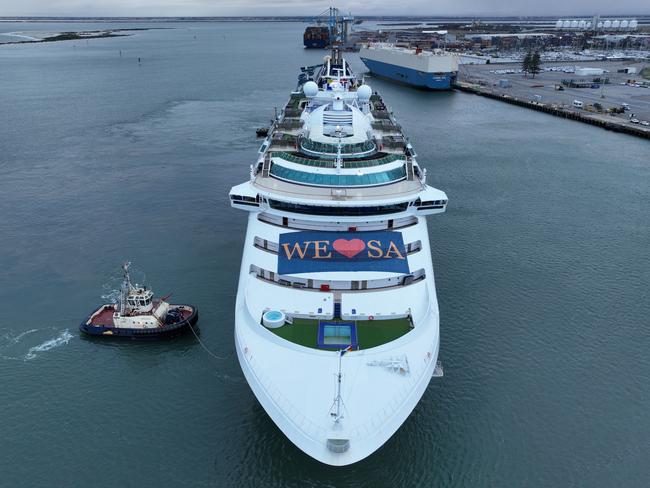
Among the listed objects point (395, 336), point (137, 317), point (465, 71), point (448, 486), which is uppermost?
point (465, 71)

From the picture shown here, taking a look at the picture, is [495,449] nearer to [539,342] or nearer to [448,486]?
[448,486]

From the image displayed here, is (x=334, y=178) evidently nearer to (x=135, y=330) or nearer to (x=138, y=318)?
(x=138, y=318)

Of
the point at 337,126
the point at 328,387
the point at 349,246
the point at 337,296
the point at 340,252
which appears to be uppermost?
the point at 337,126

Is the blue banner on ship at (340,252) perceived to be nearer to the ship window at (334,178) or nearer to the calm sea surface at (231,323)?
the ship window at (334,178)

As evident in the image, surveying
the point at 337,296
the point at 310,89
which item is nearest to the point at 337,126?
the point at 310,89

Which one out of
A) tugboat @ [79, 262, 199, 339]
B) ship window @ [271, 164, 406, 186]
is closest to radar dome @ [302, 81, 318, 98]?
ship window @ [271, 164, 406, 186]

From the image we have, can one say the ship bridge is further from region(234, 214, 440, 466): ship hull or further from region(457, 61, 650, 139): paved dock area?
region(457, 61, 650, 139): paved dock area

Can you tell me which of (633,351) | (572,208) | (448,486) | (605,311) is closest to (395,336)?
(448,486)
